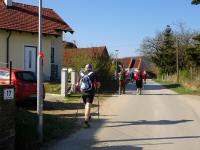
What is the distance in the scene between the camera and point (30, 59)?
3281 centimetres

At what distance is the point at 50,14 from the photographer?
3703cm

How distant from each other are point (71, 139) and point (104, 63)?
23892 millimetres

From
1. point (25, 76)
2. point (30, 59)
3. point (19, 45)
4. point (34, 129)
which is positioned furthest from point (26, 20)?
point (34, 129)

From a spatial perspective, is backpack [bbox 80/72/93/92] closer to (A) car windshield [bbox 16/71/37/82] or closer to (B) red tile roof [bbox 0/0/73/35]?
(A) car windshield [bbox 16/71/37/82]

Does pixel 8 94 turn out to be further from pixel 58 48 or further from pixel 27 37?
pixel 58 48

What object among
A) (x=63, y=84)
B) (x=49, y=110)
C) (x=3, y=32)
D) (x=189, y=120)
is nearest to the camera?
(x=189, y=120)

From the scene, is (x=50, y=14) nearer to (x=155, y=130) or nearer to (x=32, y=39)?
(x=32, y=39)

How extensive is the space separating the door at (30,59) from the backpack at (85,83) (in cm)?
1912

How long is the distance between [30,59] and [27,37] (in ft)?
4.98

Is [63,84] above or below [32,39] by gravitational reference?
below

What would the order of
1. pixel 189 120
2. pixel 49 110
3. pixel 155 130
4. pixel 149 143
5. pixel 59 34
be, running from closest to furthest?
pixel 149 143 < pixel 155 130 < pixel 189 120 < pixel 49 110 < pixel 59 34

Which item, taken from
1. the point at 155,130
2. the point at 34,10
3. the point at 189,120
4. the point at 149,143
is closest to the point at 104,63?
the point at 34,10

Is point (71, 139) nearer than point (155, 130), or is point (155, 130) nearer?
point (71, 139)

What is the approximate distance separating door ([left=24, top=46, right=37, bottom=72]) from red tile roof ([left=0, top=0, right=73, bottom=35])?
1469 millimetres
